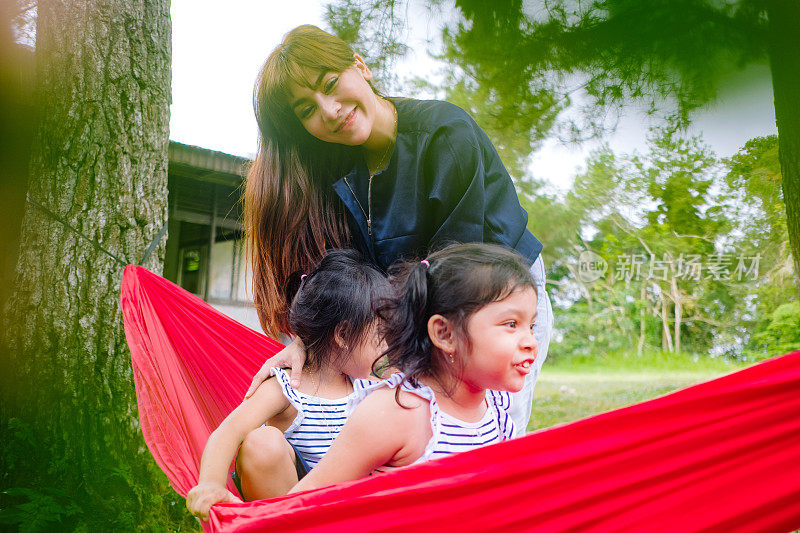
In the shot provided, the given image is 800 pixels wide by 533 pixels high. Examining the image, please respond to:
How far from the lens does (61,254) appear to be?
210 cm

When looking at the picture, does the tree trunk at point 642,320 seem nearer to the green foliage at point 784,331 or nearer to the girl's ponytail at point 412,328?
the green foliage at point 784,331

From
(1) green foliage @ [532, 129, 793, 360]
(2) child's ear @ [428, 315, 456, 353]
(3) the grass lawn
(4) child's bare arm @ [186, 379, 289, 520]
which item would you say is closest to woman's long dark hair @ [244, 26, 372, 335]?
(4) child's bare arm @ [186, 379, 289, 520]

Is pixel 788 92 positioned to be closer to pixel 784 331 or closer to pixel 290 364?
pixel 290 364

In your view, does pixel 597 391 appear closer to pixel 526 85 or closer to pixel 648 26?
pixel 526 85

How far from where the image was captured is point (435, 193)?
129 cm

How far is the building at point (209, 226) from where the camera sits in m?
4.11

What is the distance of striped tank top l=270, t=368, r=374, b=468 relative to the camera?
48.8 inches

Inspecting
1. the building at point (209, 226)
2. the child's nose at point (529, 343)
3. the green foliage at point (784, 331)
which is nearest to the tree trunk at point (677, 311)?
the green foliage at point (784, 331)

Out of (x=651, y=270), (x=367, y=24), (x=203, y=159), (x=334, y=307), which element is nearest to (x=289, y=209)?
(x=334, y=307)

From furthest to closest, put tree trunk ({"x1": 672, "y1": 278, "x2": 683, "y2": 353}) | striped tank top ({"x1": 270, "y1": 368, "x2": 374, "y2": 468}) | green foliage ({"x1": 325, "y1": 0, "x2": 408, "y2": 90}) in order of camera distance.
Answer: tree trunk ({"x1": 672, "y1": 278, "x2": 683, "y2": 353}) < green foliage ({"x1": 325, "y1": 0, "x2": 408, "y2": 90}) < striped tank top ({"x1": 270, "y1": 368, "x2": 374, "y2": 468})

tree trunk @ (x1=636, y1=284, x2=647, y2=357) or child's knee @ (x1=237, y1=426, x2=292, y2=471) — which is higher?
child's knee @ (x1=237, y1=426, x2=292, y2=471)

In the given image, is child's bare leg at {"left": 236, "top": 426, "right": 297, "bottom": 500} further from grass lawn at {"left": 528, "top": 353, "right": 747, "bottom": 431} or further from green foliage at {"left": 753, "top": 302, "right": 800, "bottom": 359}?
green foliage at {"left": 753, "top": 302, "right": 800, "bottom": 359}

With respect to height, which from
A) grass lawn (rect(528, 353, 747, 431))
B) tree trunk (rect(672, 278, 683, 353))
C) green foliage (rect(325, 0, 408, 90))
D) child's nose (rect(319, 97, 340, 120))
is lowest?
Result: grass lawn (rect(528, 353, 747, 431))

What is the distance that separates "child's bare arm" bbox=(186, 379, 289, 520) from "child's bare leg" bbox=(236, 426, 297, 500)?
35 mm
